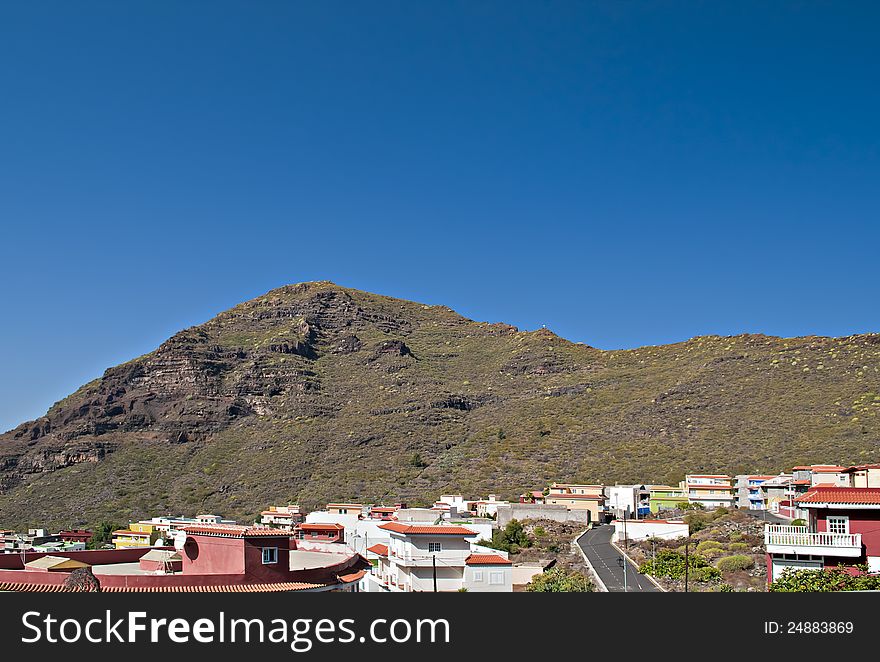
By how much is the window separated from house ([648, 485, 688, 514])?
41497mm

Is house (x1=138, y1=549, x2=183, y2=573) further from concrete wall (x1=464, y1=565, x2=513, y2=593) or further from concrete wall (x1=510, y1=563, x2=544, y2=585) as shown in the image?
concrete wall (x1=510, y1=563, x2=544, y2=585)

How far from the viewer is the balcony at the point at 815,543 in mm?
19875

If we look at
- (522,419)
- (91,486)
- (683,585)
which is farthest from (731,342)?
(683,585)

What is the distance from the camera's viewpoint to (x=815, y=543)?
20297 millimetres

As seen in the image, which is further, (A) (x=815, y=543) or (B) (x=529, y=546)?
(B) (x=529, y=546)

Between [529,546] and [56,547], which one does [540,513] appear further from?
[56,547]

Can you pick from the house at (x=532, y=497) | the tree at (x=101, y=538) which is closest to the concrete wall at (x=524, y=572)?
the house at (x=532, y=497)

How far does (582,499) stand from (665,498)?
5.76m

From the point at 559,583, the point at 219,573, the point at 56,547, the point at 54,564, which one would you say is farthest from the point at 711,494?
the point at 219,573

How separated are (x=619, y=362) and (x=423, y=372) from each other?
2844 cm

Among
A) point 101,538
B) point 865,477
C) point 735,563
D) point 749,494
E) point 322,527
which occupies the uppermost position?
point 865,477

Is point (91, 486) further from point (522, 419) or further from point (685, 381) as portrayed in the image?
point (685, 381)

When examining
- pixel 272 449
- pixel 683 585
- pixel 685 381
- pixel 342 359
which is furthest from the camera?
pixel 342 359
